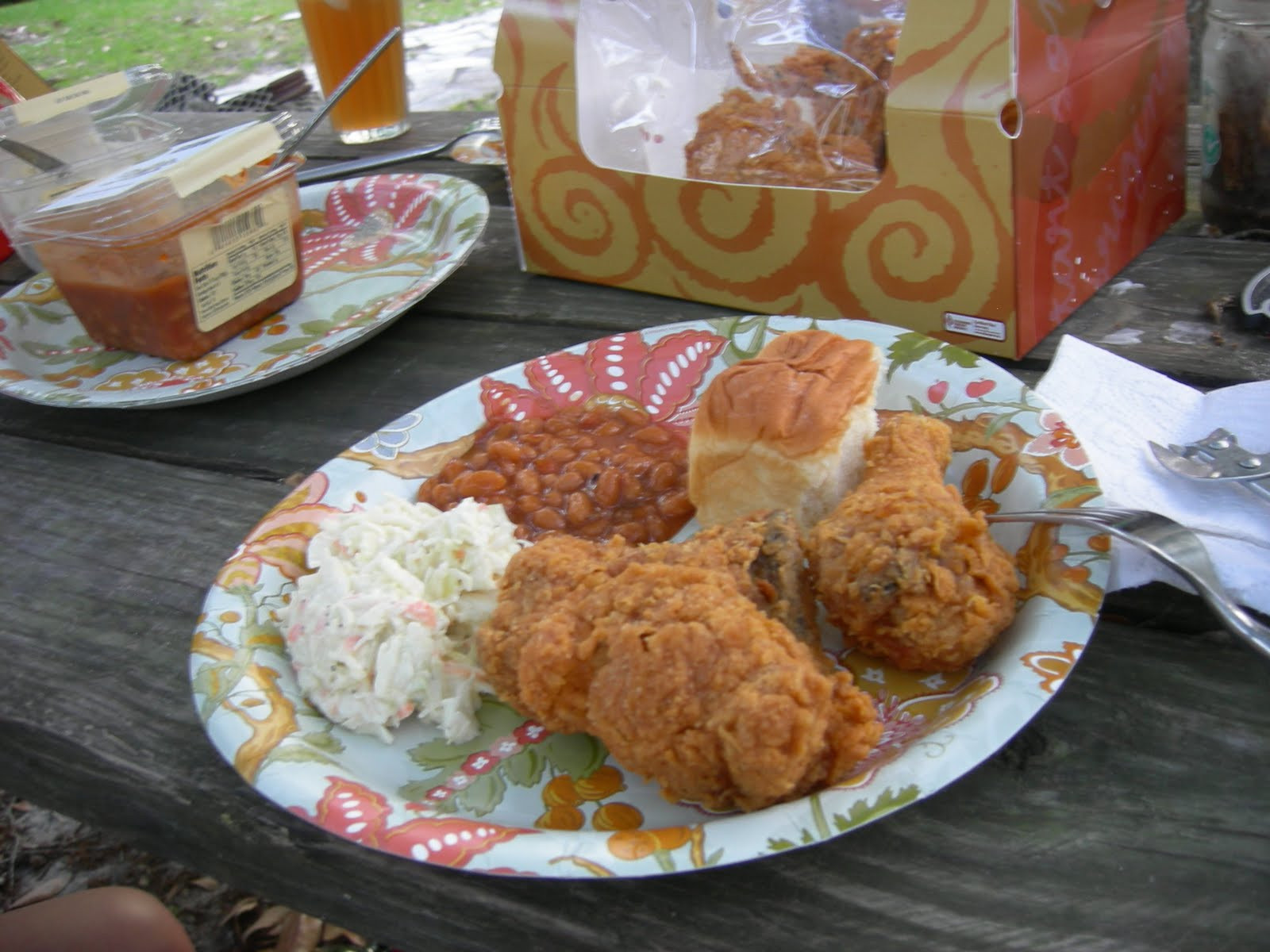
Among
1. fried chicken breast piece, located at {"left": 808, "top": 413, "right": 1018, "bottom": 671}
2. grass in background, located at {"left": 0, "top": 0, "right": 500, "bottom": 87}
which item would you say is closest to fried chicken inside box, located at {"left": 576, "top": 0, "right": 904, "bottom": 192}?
fried chicken breast piece, located at {"left": 808, "top": 413, "right": 1018, "bottom": 671}

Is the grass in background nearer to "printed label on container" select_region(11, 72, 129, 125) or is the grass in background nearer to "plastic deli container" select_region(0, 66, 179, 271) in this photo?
"plastic deli container" select_region(0, 66, 179, 271)

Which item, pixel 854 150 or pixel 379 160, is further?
pixel 379 160

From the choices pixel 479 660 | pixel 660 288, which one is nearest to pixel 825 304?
pixel 660 288

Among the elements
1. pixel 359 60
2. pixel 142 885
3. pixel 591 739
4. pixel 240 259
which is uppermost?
pixel 359 60

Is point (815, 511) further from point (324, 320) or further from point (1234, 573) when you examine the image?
point (324, 320)

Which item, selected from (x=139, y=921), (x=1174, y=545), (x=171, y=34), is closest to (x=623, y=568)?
(x=1174, y=545)

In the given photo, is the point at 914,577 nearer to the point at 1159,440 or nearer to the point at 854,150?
the point at 1159,440

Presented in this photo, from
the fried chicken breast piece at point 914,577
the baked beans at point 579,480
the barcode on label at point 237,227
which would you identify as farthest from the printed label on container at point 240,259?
the fried chicken breast piece at point 914,577

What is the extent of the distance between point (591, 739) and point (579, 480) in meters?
0.60

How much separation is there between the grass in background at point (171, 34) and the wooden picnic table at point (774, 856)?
297 inches

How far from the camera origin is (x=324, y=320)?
2.38 metres

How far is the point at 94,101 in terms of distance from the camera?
8.17ft

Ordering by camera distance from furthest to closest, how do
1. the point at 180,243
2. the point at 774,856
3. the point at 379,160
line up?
the point at 379,160
the point at 180,243
the point at 774,856

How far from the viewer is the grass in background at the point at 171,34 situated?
8.91m
